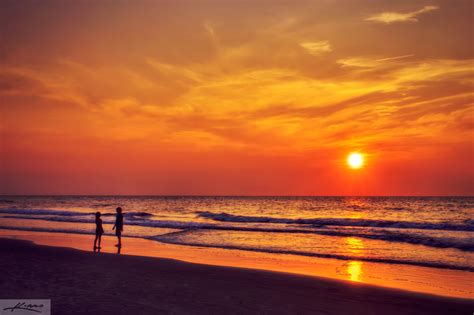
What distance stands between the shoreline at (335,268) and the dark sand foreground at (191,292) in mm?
1126

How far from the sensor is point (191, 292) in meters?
10.4

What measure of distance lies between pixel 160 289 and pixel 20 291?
11.1 feet

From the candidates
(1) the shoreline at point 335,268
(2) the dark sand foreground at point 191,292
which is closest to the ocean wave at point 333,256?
(1) the shoreline at point 335,268

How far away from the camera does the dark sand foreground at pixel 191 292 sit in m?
8.97

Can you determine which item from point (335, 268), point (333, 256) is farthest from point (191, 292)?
point (333, 256)

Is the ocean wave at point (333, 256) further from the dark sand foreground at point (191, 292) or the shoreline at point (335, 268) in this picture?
the dark sand foreground at point (191, 292)

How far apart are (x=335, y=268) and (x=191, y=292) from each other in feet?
23.5

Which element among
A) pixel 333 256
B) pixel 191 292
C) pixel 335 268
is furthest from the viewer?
pixel 333 256

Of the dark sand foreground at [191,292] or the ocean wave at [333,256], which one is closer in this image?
the dark sand foreground at [191,292]

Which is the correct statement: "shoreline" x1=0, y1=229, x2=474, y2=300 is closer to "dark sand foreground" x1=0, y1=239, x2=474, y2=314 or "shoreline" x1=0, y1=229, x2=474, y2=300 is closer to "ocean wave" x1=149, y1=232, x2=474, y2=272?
"ocean wave" x1=149, y1=232, x2=474, y2=272

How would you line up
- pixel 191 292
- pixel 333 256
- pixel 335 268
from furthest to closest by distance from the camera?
pixel 333 256 → pixel 335 268 → pixel 191 292

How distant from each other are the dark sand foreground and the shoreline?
1.13 metres

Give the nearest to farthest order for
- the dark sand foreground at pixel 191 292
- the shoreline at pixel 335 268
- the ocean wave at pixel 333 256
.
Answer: the dark sand foreground at pixel 191 292 < the shoreline at pixel 335 268 < the ocean wave at pixel 333 256

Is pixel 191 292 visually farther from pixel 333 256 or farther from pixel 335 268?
pixel 333 256
